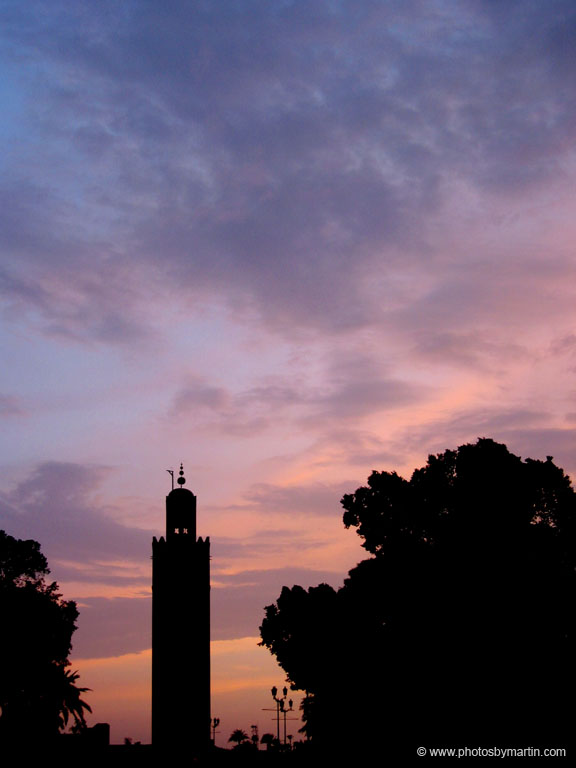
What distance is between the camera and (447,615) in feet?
131

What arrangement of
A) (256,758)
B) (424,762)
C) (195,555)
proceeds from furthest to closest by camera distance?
1. (195,555)
2. (256,758)
3. (424,762)

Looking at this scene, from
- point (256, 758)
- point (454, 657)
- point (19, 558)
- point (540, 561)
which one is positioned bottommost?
point (256, 758)

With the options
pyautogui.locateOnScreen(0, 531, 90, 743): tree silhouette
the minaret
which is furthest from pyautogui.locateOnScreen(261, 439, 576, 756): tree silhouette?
the minaret

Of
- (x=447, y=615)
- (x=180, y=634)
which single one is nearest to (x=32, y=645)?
(x=180, y=634)

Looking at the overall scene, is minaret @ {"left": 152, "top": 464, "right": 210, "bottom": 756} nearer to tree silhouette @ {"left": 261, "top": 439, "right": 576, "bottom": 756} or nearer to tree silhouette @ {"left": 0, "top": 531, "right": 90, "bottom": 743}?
tree silhouette @ {"left": 0, "top": 531, "right": 90, "bottom": 743}

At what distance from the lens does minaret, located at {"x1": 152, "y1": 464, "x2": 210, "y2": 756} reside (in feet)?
237

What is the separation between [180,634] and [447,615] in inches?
1585

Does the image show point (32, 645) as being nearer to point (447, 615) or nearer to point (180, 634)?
point (180, 634)

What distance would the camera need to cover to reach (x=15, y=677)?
55.8 metres

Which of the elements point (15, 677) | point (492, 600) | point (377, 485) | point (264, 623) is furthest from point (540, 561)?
point (15, 677)

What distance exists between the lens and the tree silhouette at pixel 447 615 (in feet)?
124

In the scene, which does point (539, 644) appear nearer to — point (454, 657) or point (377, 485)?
point (454, 657)

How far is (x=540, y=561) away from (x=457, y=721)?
7.71m

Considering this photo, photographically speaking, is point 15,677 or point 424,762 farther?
point 15,677
